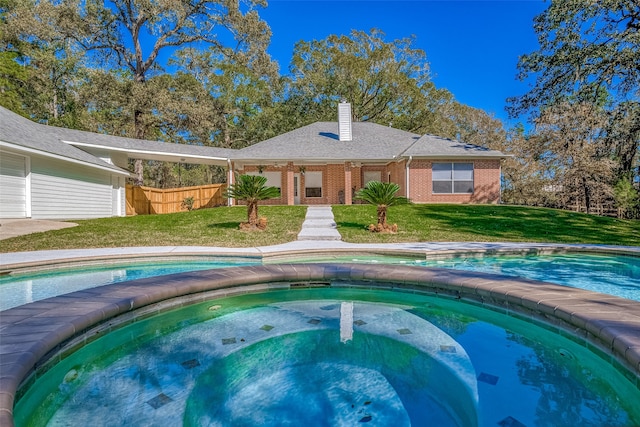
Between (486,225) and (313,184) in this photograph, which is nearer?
(486,225)

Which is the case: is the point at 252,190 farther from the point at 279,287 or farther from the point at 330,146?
the point at 330,146

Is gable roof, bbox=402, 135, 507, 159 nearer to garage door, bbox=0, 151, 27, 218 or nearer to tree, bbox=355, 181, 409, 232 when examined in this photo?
tree, bbox=355, 181, 409, 232

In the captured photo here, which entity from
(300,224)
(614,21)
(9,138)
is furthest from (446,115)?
(9,138)

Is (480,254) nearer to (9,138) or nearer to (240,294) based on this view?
(240,294)

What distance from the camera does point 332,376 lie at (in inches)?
109

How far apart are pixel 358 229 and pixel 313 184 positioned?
1052 cm

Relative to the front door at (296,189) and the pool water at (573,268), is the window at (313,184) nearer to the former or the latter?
the front door at (296,189)

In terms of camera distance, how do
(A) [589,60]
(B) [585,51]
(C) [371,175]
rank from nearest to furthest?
(B) [585,51] → (A) [589,60] → (C) [371,175]

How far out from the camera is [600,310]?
313 centimetres

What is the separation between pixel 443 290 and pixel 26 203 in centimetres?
1446

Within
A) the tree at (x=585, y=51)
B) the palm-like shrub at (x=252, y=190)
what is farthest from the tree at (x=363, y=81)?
the palm-like shrub at (x=252, y=190)

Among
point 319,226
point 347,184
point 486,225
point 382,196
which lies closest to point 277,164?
point 347,184

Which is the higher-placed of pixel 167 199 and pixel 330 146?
pixel 330 146

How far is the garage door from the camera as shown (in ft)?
37.7
